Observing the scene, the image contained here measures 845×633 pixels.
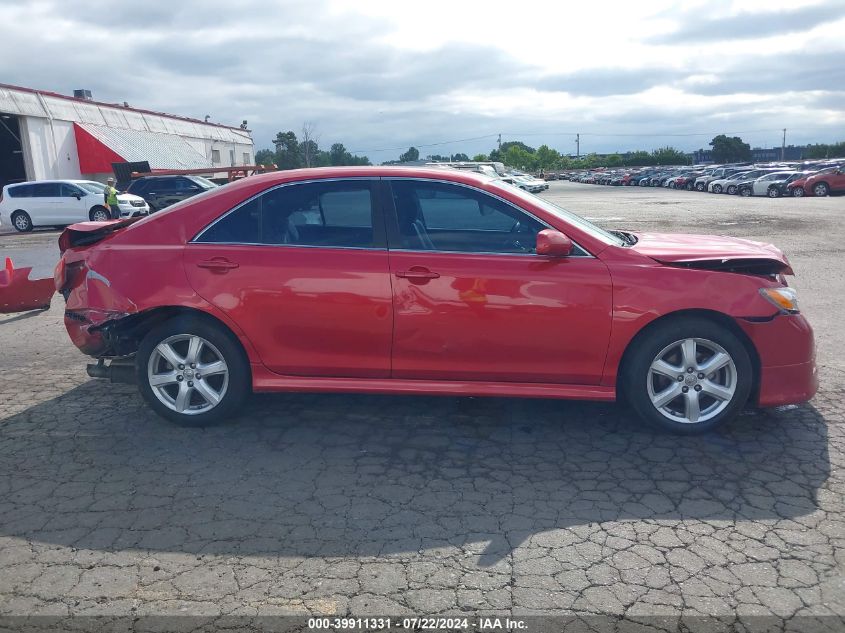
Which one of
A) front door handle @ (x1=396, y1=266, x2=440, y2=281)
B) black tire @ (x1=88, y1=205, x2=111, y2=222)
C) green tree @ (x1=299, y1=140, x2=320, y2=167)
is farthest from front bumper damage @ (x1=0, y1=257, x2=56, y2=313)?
green tree @ (x1=299, y1=140, x2=320, y2=167)

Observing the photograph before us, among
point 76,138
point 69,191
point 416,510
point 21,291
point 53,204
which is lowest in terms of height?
point 416,510

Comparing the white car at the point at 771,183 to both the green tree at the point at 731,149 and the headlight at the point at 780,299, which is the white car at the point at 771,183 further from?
the green tree at the point at 731,149

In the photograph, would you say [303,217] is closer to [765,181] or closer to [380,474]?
[380,474]

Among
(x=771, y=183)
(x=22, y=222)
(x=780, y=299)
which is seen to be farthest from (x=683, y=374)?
(x=771, y=183)

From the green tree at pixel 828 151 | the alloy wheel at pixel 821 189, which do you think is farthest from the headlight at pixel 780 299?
the green tree at pixel 828 151

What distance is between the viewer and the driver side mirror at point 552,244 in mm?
4560

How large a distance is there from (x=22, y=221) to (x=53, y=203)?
4.44 feet

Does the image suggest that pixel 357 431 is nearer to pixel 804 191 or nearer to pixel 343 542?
pixel 343 542

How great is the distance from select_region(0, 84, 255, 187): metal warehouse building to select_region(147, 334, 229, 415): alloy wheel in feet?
94.5

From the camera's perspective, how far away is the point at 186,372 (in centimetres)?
502

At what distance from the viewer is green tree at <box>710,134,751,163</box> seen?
348ft

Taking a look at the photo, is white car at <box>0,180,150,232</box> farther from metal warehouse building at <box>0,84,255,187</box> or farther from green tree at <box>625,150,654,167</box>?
green tree at <box>625,150,654,167</box>

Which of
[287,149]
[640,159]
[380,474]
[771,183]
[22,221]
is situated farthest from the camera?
[640,159]

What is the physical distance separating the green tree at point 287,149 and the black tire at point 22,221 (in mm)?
30544
